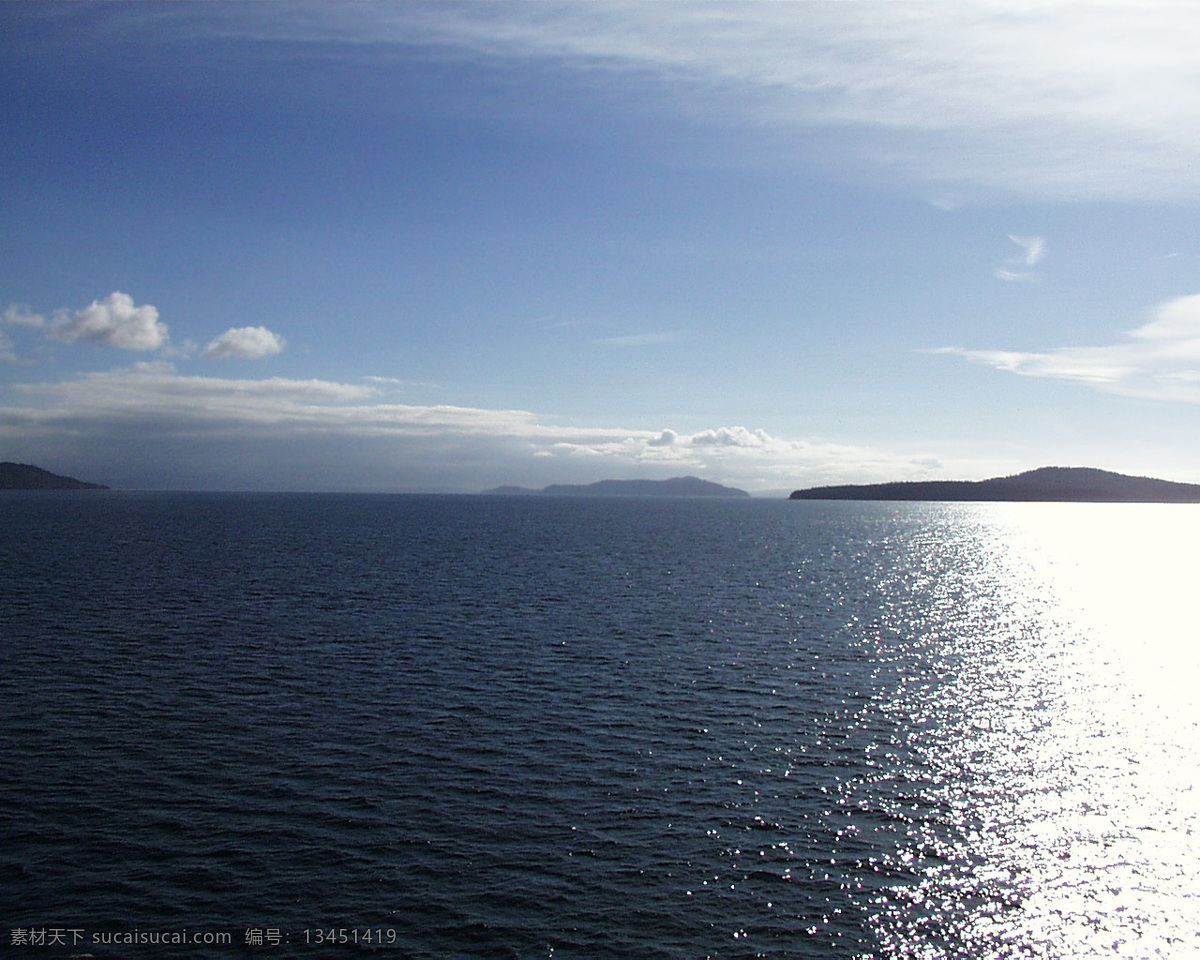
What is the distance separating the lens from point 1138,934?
87.5 ft

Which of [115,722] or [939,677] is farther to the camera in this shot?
[939,677]

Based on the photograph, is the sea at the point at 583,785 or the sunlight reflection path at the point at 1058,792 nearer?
the sea at the point at 583,785

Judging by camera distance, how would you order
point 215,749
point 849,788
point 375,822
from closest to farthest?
point 375,822, point 849,788, point 215,749

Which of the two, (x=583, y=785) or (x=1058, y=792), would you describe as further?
(x=1058, y=792)

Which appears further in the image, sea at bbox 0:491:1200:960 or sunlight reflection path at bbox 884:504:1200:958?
sunlight reflection path at bbox 884:504:1200:958

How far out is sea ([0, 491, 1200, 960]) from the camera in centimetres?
2614

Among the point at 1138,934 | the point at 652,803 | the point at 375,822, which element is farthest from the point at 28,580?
the point at 1138,934

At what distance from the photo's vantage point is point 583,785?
36656 mm

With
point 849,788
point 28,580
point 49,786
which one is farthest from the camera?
point 28,580

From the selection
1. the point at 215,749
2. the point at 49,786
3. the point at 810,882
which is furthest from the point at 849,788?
the point at 49,786

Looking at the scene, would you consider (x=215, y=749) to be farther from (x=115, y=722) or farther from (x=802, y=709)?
(x=802, y=709)

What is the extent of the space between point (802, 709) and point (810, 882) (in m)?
20.3

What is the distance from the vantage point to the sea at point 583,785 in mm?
26141

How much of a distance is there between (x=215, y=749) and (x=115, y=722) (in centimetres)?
772
